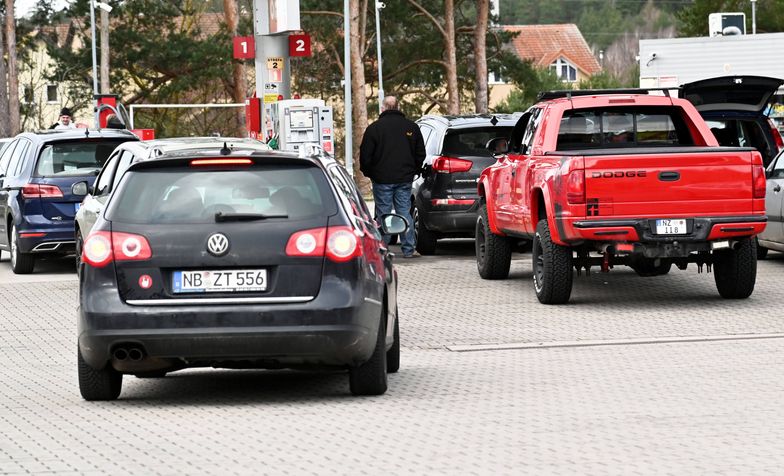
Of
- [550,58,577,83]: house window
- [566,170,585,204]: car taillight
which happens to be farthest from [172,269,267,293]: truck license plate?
[550,58,577,83]: house window

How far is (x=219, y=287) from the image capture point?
29.0 feet

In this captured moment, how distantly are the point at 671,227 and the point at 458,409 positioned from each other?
18.1ft

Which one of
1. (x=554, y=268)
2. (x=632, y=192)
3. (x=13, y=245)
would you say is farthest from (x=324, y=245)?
(x=13, y=245)

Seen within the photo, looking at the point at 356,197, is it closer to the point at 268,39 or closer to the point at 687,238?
the point at 687,238

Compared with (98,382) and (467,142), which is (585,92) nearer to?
(467,142)

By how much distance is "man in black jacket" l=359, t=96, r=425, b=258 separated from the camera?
20047 millimetres

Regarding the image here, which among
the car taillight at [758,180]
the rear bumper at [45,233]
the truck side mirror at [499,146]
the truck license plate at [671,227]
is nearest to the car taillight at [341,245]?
the truck license plate at [671,227]

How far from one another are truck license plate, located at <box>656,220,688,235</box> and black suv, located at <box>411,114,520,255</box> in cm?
603

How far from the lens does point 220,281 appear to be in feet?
29.1

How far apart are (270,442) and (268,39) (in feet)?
74.0

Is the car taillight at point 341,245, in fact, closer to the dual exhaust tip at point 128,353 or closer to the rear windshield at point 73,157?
the dual exhaust tip at point 128,353

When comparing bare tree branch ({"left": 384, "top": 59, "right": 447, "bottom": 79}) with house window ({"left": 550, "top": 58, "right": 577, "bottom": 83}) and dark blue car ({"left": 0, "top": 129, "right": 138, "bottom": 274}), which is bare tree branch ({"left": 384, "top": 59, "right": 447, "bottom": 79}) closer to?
dark blue car ({"left": 0, "top": 129, "right": 138, "bottom": 274})

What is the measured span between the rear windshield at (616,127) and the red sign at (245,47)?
50.5 feet

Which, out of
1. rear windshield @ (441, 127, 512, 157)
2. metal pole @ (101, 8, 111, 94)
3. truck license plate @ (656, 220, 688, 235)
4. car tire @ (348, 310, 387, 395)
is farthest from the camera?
metal pole @ (101, 8, 111, 94)
